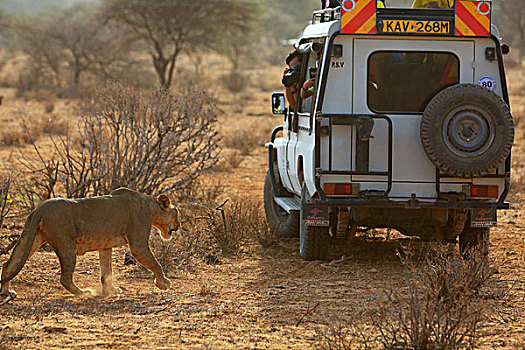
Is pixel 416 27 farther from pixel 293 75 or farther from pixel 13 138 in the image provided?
pixel 13 138

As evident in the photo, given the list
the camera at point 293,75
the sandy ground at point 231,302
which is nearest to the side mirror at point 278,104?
the camera at point 293,75

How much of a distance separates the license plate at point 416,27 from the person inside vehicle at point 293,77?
1.35 m

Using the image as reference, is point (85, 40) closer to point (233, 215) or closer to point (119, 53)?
point (119, 53)

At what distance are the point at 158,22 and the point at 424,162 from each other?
22.2 meters

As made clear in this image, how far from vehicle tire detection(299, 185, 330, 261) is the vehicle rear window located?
107 centimetres

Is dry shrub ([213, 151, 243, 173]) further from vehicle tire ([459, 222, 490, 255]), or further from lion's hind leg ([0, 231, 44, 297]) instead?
lion's hind leg ([0, 231, 44, 297])

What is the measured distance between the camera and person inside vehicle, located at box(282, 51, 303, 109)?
7590 millimetres

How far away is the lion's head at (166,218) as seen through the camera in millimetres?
6136

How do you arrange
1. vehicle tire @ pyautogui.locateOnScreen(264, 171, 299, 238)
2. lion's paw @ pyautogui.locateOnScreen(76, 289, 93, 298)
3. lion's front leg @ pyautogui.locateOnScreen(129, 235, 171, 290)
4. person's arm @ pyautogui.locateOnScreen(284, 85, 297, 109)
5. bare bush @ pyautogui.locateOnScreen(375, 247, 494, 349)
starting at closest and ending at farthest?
bare bush @ pyautogui.locateOnScreen(375, 247, 494, 349)
lion's paw @ pyautogui.locateOnScreen(76, 289, 93, 298)
lion's front leg @ pyautogui.locateOnScreen(129, 235, 171, 290)
person's arm @ pyautogui.locateOnScreen(284, 85, 297, 109)
vehicle tire @ pyautogui.locateOnScreen(264, 171, 299, 238)

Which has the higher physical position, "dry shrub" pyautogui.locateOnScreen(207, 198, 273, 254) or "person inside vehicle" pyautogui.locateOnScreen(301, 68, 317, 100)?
"person inside vehicle" pyautogui.locateOnScreen(301, 68, 317, 100)

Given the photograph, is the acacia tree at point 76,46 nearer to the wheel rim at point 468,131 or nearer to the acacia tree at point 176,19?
the acacia tree at point 176,19

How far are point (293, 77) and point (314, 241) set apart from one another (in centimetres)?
163

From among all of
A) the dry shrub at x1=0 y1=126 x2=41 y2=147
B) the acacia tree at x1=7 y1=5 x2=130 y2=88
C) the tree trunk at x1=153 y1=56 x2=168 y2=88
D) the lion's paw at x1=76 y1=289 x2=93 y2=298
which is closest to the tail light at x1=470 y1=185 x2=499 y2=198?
the lion's paw at x1=76 y1=289 x2=93 y2=298

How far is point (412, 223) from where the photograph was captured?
686 cm
